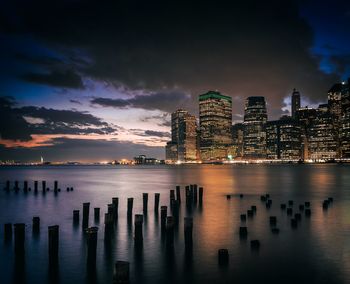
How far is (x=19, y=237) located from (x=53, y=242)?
3.20m

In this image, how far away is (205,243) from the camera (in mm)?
22000

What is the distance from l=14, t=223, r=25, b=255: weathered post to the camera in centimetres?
1788

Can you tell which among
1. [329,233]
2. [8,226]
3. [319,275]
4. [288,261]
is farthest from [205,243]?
[8,226]

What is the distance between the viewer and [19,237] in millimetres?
18406

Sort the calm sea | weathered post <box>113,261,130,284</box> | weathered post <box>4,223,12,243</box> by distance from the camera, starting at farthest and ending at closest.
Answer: weathered post <box>4,223,12,243</box> < the calm sea < weathered post <box>113,261,130,284</box>

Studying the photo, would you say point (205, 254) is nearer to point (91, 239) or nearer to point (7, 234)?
point (91, 239)

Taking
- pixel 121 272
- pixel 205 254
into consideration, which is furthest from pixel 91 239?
pixel 205 254

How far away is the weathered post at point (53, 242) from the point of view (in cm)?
1616

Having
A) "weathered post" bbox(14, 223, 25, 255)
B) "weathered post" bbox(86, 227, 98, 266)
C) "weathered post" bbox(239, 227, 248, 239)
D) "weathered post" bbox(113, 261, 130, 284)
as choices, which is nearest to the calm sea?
"weathered post" bbox(239, 227, 248, 239)

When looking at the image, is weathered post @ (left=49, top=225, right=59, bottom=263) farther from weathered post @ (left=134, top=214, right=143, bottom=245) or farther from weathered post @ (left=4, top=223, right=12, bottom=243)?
weathered post @ (left=4, top=223, right=12, bottom=243)

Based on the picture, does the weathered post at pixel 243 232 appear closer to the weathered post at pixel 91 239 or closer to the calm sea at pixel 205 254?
the calm sea at pixel 205 254

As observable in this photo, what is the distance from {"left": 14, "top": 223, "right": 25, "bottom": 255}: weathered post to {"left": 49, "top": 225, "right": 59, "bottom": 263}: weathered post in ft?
7.63

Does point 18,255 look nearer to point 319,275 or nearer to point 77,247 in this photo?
point 77,247

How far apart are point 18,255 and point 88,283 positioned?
5922mm
